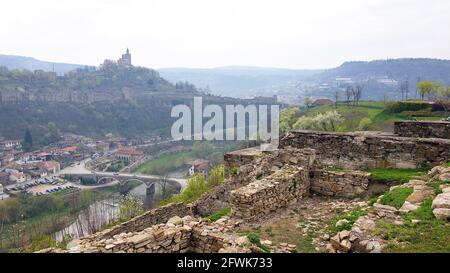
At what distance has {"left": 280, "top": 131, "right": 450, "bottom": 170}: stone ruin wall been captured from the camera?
12125 millimetres

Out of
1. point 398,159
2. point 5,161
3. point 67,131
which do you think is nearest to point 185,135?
point 67,131

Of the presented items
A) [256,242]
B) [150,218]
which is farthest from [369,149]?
[150,218]

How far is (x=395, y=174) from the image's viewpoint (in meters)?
11.7

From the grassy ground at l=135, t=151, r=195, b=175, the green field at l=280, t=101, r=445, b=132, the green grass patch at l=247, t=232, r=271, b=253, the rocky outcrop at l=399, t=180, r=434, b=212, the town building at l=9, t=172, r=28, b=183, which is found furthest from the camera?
the grassy ground at l=135, t=151, r=195, b=175

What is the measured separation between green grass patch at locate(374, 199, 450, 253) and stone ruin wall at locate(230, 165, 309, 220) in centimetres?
306

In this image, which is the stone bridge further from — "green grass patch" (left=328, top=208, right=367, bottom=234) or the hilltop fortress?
"green grass patch" (left=328, top=208, right=367, bottom=234)

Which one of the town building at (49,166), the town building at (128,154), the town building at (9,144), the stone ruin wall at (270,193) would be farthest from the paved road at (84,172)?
the stone ruin wall at (270,193)

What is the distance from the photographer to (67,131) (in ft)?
466

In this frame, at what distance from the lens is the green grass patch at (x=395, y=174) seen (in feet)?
36.6

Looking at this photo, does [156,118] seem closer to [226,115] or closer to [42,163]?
[226,115]

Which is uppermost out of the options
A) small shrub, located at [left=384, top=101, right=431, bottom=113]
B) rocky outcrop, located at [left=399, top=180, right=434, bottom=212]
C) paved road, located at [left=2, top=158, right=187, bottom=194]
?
small shrub, located at [left=384, top=101, right=431, bottom=113]

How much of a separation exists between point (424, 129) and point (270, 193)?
8057 mm

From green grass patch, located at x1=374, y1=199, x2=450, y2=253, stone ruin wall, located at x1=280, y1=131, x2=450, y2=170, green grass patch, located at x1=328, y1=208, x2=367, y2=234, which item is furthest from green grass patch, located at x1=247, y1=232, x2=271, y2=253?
stone ruin wall, located at x1=280, y1=131, x2=450, y2=170
